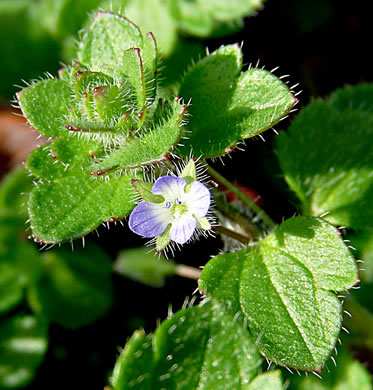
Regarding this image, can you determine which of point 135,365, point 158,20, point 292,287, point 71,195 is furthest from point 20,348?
point 158,20

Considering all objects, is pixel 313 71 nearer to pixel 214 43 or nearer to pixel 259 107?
pixel 214 43

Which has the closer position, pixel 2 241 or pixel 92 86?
pixel 92 86

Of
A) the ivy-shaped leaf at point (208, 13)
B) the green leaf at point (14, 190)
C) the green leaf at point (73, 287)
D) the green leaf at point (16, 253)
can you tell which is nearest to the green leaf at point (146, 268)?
the green leaf at point (73, 287)

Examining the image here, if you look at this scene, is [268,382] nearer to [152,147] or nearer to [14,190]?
[152,147]

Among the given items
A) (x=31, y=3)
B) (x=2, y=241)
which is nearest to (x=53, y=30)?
(x=31, y=3)

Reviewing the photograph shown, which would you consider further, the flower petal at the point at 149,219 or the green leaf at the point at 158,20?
the green leaf at the point at 158,20

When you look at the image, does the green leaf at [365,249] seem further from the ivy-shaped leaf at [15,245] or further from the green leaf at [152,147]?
the ivy-shaped leaf at [15,245]
